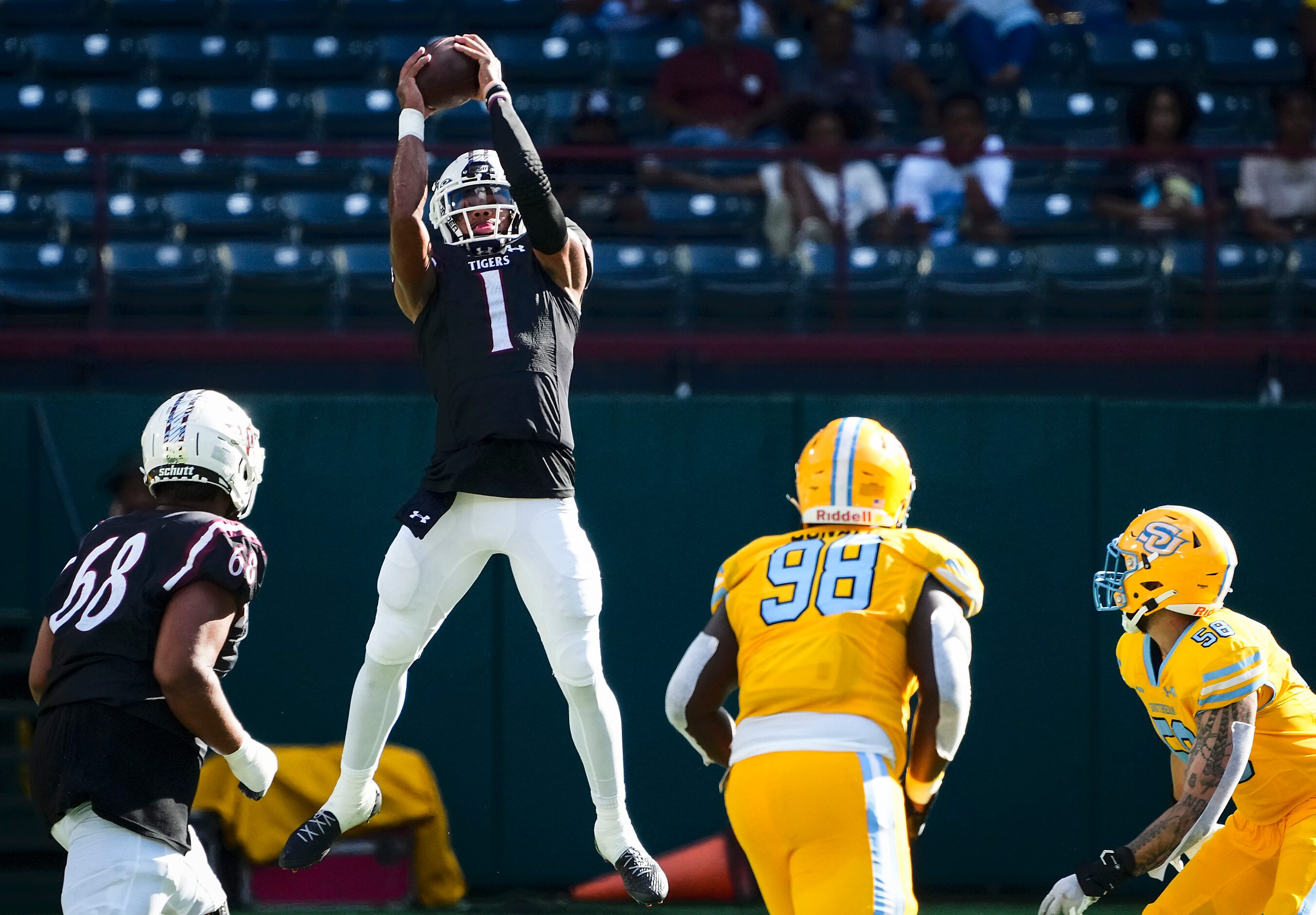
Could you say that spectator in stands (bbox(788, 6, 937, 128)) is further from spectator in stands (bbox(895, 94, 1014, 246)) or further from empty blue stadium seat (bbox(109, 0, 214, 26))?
empty blue stadium seat (bbox(109, 0, 214, 26))

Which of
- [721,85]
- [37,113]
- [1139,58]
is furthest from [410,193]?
[1139,58]

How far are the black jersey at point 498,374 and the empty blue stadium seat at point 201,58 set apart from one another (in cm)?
696

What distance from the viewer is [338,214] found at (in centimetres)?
980

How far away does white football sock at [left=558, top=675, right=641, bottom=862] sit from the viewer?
4973 millimetres

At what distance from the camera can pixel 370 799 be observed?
201 inches

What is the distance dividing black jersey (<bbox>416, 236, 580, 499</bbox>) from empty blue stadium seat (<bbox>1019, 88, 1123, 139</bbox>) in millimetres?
6612

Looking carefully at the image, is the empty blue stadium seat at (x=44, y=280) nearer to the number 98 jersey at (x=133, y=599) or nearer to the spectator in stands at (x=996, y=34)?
the number 98 jersey at (x=133, y=599)

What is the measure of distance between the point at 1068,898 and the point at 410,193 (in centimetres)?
281

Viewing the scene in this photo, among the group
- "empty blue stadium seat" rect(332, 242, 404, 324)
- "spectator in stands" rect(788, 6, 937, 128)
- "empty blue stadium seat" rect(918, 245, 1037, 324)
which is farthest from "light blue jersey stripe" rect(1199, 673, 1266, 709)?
"spectator in stands" rect(788, 6, 937, 128)

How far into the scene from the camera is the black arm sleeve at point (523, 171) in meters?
4.64

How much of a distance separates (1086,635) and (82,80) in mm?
7915

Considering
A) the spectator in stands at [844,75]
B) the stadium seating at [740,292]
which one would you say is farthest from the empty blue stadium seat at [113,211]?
the spectator in stands at [844,75]

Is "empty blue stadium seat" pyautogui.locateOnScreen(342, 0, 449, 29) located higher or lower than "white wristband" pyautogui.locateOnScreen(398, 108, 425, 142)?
higher

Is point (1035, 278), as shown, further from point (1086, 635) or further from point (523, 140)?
point (523, 140)
